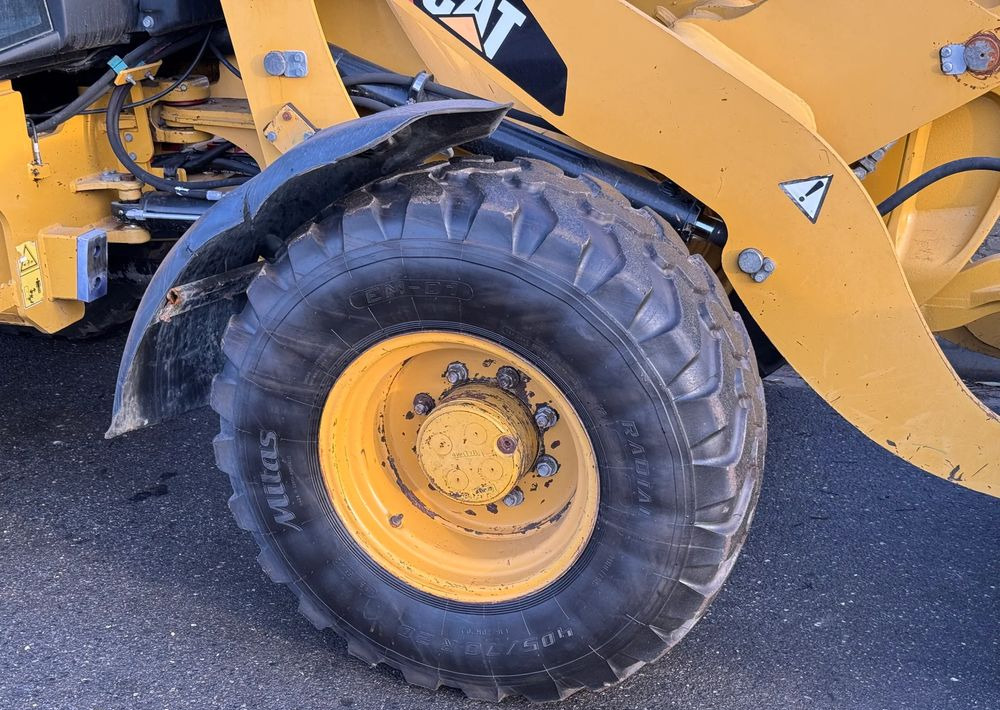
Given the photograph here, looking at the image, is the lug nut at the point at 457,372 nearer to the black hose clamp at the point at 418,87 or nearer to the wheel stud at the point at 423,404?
the wheel stud at the point at 423,404

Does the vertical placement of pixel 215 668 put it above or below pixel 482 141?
below

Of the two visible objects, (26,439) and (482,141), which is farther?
(26,439)

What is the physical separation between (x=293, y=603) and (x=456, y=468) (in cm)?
80

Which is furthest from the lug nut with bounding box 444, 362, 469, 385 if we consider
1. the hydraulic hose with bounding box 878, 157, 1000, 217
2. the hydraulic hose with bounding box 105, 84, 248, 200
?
the hydraulic hose with bounding box 878, 157, 1000, 217

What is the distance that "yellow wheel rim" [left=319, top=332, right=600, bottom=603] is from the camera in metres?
2.54

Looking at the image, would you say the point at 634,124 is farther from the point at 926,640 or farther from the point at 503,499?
the point at 926,640

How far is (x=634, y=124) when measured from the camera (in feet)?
8.31

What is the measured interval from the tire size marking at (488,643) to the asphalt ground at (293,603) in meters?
0.20

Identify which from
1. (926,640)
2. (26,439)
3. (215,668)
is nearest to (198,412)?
(26,439)

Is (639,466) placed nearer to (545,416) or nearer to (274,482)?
(545,416)

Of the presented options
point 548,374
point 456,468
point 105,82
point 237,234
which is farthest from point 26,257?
point 548,374

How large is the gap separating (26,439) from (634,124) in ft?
8.73

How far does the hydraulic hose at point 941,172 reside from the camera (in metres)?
2.74

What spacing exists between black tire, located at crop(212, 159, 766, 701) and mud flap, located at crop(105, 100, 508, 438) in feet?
0.31
